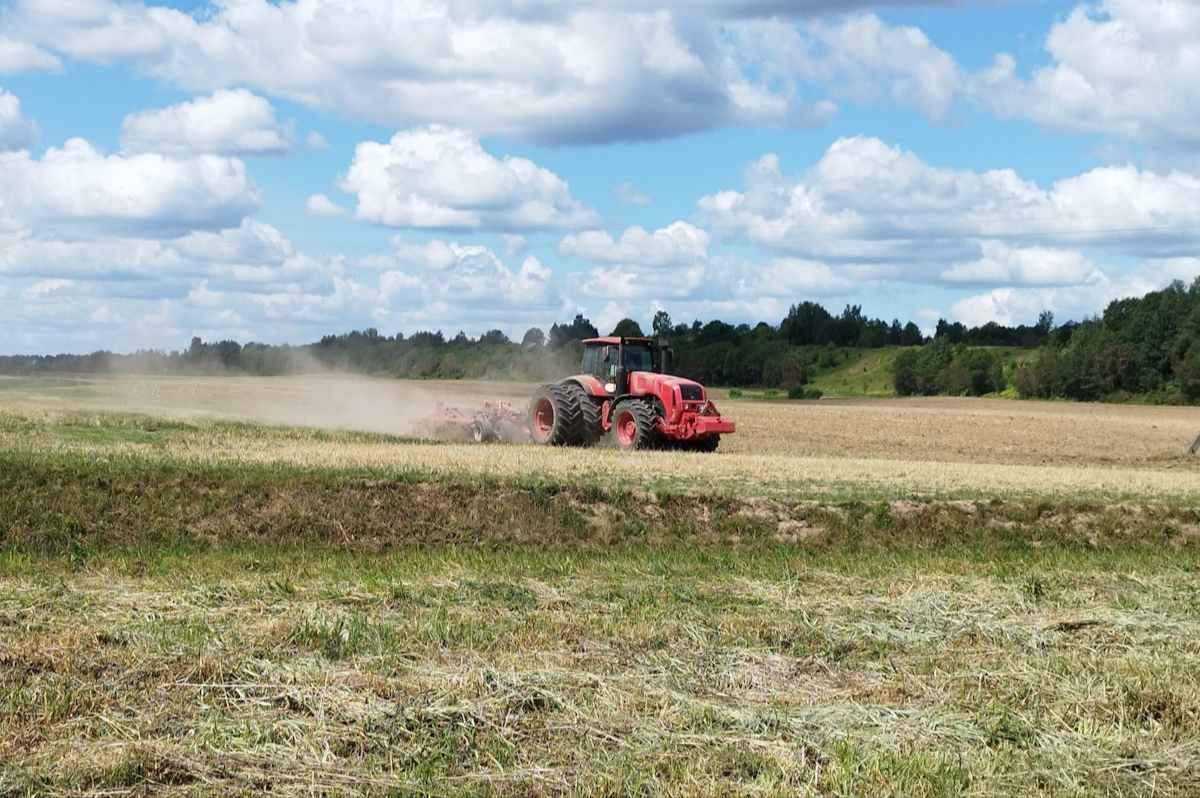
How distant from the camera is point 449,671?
7449 mm

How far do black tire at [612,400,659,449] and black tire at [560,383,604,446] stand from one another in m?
0.36

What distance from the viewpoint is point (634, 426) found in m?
25.0

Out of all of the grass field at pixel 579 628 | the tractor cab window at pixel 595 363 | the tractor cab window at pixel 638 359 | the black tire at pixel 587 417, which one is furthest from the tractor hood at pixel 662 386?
the grass field at pixel 579 628

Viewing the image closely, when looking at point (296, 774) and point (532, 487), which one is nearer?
point (296, 774)

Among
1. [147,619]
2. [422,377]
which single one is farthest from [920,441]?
[422,377]

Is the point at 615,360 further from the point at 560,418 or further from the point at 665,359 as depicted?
the point at 560,418

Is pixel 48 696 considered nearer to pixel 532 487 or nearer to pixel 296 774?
pixel 296 774

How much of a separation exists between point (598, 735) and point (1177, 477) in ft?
68.7

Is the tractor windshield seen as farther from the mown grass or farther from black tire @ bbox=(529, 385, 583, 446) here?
the mown grass

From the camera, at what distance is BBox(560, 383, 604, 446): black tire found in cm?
2542

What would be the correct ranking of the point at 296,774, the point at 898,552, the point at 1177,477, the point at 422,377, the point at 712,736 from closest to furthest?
the point at 296,774
the point at 712,736
the point at 898,552
the point at 1177,477
the point at 422,377

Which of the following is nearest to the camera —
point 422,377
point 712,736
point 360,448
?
point 712,736

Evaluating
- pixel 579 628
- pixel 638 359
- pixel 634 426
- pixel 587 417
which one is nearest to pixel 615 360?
pixel 638 359

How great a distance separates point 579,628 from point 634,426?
1621 cm
